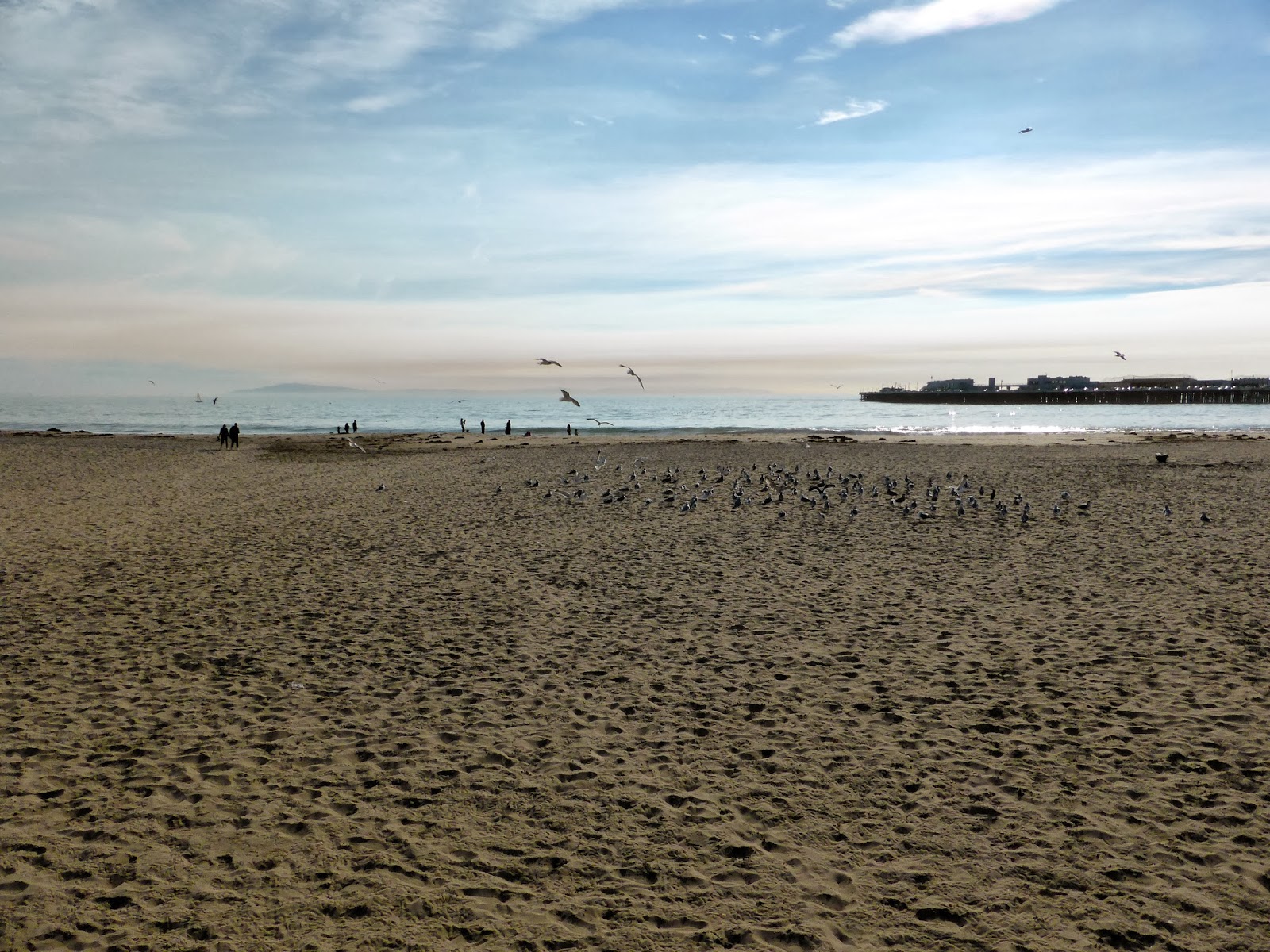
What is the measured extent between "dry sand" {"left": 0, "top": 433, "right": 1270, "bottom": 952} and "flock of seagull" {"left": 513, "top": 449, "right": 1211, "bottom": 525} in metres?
3.71

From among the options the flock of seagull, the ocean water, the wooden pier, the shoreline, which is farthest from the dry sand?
the wooden pier

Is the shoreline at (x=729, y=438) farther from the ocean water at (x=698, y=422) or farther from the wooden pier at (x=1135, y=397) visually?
the wooden pier at (x=1135, y=397)

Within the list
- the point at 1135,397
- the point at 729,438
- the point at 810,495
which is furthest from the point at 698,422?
the point at 1135,397

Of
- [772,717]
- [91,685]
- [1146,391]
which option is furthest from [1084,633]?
[1146,391]

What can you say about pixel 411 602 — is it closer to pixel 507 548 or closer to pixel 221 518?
pixel 507 548

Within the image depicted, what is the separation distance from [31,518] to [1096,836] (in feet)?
73.2

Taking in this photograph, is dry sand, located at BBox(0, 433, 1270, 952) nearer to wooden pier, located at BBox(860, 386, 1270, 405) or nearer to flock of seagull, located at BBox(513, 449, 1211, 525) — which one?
flock of seagull, located at BBox(513, 449, 1211, 525)

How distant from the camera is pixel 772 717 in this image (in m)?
7.67

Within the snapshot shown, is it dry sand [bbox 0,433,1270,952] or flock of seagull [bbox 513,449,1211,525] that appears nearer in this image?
dry sand [bbox 0,433,1270,952]

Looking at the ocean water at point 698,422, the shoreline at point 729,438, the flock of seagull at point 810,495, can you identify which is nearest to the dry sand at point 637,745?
the flock of seagull at point 810,495

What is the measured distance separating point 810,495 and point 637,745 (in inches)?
646

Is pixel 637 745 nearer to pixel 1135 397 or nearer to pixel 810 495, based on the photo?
pixel 810 495

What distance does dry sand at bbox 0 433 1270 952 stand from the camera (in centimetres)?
480

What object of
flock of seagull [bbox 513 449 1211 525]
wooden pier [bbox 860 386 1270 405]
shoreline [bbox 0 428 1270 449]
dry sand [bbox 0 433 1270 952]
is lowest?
dry sand [bbox 0 433 1270 952]
